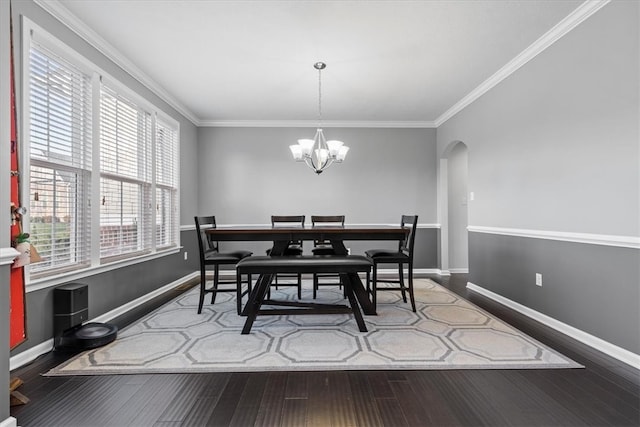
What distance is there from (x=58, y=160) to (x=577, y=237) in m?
4.11

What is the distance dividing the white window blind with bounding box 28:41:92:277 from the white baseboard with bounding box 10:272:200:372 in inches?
20.5

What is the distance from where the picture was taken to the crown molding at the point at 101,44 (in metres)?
2.27

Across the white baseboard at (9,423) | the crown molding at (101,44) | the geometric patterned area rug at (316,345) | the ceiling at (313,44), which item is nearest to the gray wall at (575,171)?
the ceiling at (313,44)

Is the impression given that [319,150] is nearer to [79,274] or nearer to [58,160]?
[58,160]

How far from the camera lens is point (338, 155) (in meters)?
3.53

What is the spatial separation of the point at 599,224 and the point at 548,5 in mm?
1673

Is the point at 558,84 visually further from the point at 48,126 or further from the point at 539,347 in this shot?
the point at 48,126

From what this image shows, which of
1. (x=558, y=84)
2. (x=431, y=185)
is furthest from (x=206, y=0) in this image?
(x=431, y=185)

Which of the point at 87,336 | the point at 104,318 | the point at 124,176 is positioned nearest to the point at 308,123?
the point at 124,176

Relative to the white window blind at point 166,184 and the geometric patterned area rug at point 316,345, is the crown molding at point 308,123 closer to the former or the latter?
the white window blind at point 166,184

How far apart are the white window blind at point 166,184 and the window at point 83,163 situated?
0.15 meters

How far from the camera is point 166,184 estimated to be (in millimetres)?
4109

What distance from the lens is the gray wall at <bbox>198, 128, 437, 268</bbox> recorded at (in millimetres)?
5156

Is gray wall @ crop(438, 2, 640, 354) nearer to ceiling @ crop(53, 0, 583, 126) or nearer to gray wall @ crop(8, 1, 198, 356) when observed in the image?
ceiling @ crop(53, 0, 583, 126)
